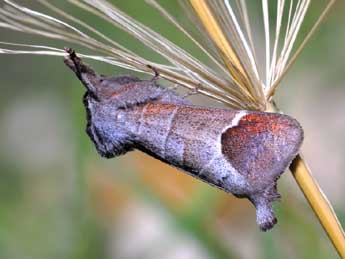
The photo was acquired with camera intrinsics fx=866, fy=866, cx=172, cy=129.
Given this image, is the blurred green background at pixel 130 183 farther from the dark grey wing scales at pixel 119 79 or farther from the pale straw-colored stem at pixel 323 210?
the pale straw-colored stem at pixel 323 210

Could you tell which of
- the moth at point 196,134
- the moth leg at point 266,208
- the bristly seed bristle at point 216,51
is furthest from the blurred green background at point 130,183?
the bristly seed bristle at point 216,51

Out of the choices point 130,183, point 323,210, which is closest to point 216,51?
point 323,210

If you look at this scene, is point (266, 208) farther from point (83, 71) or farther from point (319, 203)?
point (83, 71)

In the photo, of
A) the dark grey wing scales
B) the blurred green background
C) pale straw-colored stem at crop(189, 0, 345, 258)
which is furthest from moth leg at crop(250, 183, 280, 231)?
the blurred green background

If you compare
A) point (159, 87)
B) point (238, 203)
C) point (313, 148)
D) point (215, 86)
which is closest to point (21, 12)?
point (159, 87)

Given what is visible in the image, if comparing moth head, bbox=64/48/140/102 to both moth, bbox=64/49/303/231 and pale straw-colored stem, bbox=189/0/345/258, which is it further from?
pale straw-colored stem, bbox=189/0/345/258
